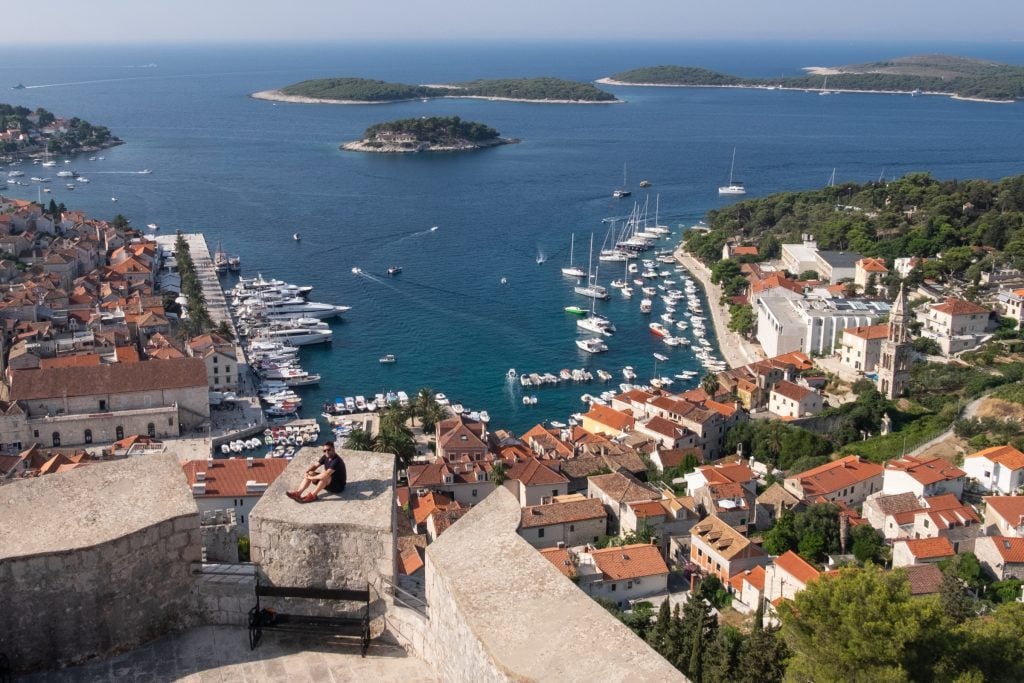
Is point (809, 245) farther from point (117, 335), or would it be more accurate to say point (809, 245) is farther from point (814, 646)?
point (814, 646)

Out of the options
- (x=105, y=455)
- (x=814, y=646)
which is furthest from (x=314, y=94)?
(x=814, y=646)

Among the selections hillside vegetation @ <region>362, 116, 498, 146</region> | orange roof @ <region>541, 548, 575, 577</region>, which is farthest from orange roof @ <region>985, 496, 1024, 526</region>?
hillside vegetation @ <region>362, 116, 498, 146</region>

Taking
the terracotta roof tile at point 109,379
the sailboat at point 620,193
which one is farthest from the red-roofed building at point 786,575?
the sailboat at point 620,193

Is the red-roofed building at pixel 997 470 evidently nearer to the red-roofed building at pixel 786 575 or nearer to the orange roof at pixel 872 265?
the red-roofed building at pixel 786 575

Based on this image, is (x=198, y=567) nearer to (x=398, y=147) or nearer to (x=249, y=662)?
(x=249, y=662)

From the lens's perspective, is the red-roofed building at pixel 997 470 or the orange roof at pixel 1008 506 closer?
the orange roof at pixel 1008 506

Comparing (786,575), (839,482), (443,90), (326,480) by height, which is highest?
(443,90)

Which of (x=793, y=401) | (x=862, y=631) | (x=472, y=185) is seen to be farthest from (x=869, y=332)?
(x=472, y=185)
